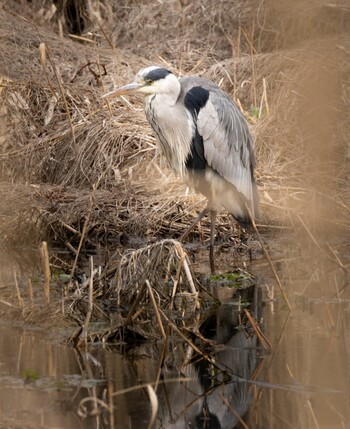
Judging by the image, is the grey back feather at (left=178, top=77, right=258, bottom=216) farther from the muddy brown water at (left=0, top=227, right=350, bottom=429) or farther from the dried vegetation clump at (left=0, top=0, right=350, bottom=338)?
the muddy brown water at (left=0, top=227, right=350, bottom=429)

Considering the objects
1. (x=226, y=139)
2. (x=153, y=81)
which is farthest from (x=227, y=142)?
(x=153, y=81)

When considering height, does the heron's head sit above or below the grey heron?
above

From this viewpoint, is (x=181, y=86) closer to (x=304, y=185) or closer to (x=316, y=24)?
(x=304, y=185)

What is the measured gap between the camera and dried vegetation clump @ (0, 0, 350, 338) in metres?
7.72

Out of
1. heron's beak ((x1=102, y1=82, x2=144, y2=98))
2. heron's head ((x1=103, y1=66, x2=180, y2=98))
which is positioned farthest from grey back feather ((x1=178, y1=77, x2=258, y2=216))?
heron's beak ((x1=102, y1=82, x2=144, y2=98))

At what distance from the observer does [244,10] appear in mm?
11180

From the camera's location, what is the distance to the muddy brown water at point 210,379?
384cm

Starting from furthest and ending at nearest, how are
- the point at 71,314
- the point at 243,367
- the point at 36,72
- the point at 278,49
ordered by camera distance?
the point at 278,49 < the point at 36,72 < the point at 71,314 < the point at 243,367

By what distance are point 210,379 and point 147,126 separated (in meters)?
4.65

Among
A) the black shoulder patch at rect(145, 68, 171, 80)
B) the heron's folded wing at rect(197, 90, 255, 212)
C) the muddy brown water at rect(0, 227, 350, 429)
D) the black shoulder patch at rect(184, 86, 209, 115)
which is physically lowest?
the muddy brown water at rect(0, 227, 350, 429)

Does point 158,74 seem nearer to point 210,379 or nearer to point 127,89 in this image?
point 127,89

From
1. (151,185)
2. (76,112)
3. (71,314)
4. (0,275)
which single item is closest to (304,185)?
(151,185)

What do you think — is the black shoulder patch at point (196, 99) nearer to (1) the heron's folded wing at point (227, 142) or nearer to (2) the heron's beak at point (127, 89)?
(1) the heron's folded wing at point (227, 142)

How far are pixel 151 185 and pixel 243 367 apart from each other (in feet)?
12.6
